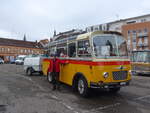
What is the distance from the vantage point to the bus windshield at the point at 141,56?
1609 centimetres

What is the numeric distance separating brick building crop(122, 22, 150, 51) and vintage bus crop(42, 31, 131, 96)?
152 feet

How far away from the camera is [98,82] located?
6.77m

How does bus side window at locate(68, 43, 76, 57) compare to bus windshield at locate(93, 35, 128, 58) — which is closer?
bus windshield at locate(93, 35, 128, 58)

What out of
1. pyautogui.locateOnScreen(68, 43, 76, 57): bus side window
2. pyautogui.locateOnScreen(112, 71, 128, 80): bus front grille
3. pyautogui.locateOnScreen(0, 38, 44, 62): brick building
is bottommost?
Result: pyautogui.locateOnScreen(112, 71, 128, 80): bus front grille

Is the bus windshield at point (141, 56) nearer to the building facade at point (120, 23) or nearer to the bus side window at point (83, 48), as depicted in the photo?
the bus side window at point (83, 48)

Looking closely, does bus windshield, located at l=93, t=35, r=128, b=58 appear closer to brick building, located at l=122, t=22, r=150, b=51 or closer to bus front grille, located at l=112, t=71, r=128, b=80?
bus front grille, located at l=112, t=71, r=128, b=80

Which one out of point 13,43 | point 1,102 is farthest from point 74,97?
point 13,43

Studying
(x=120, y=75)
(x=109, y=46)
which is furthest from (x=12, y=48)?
(x=120, y=75)

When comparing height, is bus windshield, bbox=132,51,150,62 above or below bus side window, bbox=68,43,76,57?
below

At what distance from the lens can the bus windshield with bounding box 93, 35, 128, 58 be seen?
7051mm

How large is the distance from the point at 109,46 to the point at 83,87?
219 cm

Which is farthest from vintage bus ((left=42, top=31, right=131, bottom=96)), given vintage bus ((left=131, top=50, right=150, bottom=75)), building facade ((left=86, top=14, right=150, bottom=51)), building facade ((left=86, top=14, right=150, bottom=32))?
building facade ((left=86, top=14, right=150, bottom=32))

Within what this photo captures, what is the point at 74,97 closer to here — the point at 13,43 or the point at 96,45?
the point at 96,45

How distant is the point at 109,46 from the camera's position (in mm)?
7309
